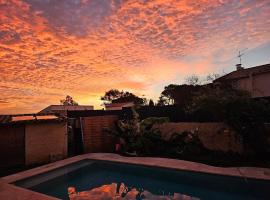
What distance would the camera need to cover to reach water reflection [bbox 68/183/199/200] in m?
7.58

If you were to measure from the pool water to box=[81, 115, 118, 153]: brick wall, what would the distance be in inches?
128

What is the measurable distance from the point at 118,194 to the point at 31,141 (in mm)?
6357

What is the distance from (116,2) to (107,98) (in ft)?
161

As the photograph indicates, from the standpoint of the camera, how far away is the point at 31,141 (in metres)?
11.8

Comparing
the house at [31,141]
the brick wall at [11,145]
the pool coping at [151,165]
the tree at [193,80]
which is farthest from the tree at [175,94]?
the brick wall at [11,145]

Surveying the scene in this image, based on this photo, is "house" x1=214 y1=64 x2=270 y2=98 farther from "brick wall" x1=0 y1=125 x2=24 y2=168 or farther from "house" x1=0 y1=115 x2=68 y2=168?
"brick wall" x1=0 y1=125 x2=24 y2=168

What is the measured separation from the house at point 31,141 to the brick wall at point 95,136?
1.41 m

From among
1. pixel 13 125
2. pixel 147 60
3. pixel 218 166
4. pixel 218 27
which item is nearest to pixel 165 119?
pixel 147 60

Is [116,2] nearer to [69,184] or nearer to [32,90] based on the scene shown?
[69,184]

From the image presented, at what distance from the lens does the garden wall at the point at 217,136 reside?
36.3ft

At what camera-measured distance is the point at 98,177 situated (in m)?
9.98

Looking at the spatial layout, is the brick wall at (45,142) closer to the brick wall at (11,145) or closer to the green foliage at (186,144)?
the brick wall at (11,145)

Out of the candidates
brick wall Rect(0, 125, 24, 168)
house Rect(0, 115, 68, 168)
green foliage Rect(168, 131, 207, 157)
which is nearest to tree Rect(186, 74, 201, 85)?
green foliage Rect(168, 131, 207, 157)

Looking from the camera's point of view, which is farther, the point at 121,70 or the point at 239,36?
the point at 121,70
